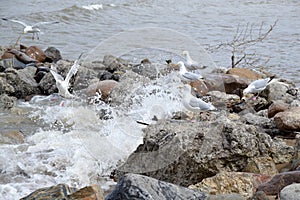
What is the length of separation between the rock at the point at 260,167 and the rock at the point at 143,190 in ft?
4.04

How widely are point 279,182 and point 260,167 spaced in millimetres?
807

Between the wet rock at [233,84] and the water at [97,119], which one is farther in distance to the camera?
the wet rock at [233,84]

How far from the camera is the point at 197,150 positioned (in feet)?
15.3

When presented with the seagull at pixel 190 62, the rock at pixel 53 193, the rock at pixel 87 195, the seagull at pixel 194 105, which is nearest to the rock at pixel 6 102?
the seagull at pixel 190 62

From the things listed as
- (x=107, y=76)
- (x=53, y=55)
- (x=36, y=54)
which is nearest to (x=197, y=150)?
→ (x=107, y=76)

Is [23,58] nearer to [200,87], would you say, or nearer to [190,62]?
[200,87]

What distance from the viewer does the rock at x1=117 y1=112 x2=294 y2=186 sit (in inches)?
183

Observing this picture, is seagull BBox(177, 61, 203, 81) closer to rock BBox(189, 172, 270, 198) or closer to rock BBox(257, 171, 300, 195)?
rock BBox(189, 172, 270, 198)

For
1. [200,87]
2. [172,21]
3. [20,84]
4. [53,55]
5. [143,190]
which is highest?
[143,190]

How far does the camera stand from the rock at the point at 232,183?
4.15 meters

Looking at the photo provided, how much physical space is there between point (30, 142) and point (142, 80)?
1.67 meters

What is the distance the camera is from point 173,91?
6.77 metres

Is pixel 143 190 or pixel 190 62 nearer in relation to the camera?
pixel 143 190

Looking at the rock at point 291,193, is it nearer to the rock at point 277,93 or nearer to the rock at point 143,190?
the rock at point 143,190
